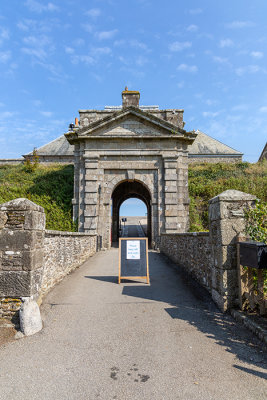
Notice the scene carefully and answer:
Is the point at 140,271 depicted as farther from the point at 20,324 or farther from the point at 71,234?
the point at 20,324

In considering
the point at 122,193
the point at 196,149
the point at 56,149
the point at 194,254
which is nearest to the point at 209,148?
the point at 196,149

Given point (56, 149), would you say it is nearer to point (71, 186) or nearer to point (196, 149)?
point (71, 186)

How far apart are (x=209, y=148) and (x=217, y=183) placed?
11.5 m

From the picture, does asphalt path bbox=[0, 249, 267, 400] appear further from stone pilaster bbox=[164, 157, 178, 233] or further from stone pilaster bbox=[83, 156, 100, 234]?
stone pilaster bbox=[164, 157, 178, 233]

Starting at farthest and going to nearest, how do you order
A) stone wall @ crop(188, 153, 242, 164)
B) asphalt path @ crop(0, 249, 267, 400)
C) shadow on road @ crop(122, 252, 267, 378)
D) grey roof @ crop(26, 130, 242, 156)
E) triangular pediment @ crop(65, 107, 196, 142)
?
grey roof @ crop(26, 130, 242, 156)
stone wall @ crop(188, 153, 242, 164)
triangular pediment @ crop(65, 107, 196, 142)
shadow on road @ crop(122, 252, 267, 378)
asphalt path @ crop(0, 249, 267, 400)

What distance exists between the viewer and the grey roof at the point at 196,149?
88.2 feet

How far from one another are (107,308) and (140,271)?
82.3 inches

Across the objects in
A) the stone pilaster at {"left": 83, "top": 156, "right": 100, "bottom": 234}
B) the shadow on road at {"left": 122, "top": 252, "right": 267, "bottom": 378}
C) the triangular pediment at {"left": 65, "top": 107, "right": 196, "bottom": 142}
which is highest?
the triangular pediment at {"left": 65, "top": 107, "right": 196, "bottom": 142}

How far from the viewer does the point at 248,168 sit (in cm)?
1991

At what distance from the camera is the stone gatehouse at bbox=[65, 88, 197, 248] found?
13.1 m

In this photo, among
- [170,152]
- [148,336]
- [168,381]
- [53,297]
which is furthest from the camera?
[170,152]

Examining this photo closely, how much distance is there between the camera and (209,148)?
2773 cm

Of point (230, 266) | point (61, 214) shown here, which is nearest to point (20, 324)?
point (230, 266)

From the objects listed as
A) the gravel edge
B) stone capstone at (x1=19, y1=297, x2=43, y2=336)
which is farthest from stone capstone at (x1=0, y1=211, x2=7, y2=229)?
the gravel edge
